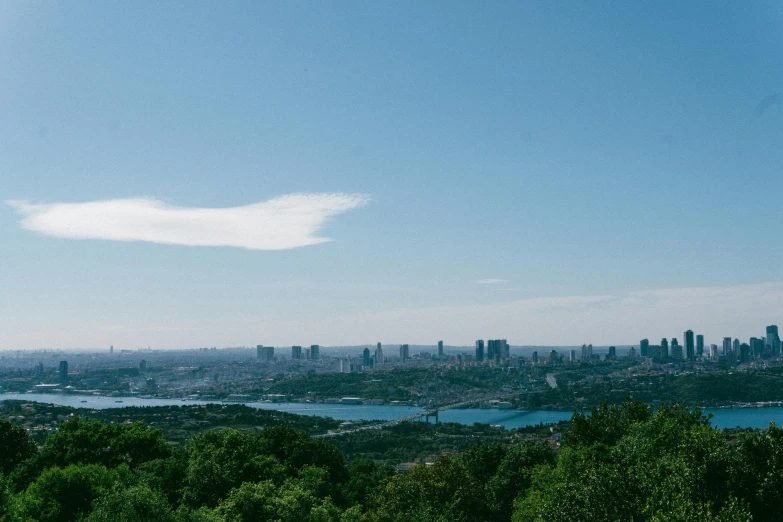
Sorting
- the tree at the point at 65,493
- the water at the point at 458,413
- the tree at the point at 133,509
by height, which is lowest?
the water at the point at 458,413

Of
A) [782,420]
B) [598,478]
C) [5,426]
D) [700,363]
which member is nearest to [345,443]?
[5,426]

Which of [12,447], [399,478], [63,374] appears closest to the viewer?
[399,478]

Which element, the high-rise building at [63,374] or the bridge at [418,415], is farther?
the high-rise building at [63,374]

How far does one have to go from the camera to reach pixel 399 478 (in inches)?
844

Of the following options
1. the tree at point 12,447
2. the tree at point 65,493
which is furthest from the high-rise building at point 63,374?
the tree at point 65,493

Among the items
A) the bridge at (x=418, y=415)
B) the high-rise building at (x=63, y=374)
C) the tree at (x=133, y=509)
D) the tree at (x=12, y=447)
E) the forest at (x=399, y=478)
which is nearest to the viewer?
the forest at (x=399, y=478)

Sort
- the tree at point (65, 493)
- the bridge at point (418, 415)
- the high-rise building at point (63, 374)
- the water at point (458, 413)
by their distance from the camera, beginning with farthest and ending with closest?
the high-rise building at point (63, 374)
the water at point (458, 413)
the bridge at point (418, 415)
the tree at point (65, 493)

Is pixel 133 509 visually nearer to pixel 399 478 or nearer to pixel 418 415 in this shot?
pixel 399 478

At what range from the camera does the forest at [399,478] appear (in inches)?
544

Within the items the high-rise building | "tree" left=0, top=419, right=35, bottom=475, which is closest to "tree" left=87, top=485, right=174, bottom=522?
"tree" left=0, top=419, right=35, bottom=475

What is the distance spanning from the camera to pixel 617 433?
2644cm

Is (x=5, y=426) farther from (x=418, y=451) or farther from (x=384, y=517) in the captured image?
(x=418, y=451)

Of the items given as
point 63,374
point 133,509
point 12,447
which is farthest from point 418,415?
point 63,374

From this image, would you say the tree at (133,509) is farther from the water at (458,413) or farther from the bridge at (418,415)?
the water at (458,413)
